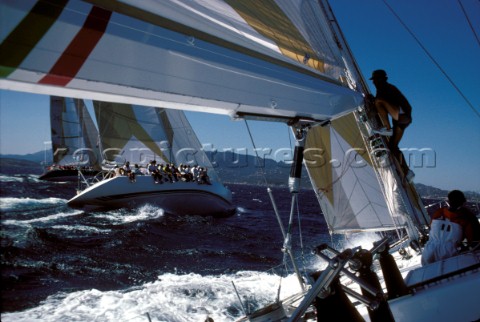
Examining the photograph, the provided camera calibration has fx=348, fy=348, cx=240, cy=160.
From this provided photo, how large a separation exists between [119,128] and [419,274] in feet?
63.3

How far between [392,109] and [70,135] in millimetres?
42393

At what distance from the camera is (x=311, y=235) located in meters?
17.2

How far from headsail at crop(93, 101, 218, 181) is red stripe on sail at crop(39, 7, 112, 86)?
1928 centimetres

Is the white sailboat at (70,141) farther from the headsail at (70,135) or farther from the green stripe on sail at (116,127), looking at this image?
the green stripe on sail at (116,127)

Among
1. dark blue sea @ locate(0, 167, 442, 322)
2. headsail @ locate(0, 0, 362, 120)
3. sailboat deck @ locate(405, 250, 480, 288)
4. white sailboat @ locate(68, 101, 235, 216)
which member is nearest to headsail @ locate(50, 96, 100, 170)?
white sailboat @ locate(68, 101, 235, 216)

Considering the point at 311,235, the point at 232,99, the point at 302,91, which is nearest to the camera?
the point at 232,99

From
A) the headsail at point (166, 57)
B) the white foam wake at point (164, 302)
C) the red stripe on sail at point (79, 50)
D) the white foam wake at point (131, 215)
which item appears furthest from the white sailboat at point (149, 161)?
the red stripe on sail at point (79, 50)

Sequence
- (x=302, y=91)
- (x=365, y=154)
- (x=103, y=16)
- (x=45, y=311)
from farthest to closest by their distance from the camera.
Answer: (x=365, y=154) < (x=45, y=311) < (x=302, y=91) < (x=103, y=16)

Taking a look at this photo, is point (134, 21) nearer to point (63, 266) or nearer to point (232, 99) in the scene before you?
point (232, 99)

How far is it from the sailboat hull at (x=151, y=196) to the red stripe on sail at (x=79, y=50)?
645 inches

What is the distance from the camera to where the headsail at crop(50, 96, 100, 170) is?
36350mm

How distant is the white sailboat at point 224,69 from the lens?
4.00ft

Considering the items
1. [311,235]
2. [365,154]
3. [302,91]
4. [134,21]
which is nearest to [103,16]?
[134,21]

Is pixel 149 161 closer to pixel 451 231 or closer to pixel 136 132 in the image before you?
pixel 136 132
